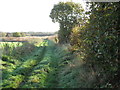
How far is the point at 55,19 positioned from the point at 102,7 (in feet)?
80.5

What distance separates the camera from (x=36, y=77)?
1077cm

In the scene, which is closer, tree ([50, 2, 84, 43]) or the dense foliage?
the dense foliage

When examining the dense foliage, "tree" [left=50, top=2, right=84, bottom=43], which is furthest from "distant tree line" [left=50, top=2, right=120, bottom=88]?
"tree" [left=50, top=2, right=84, bottom=43]

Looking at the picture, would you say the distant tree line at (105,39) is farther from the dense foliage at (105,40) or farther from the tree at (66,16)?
the tree at (66,16)

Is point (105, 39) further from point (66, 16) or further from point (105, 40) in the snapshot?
point (66, 16)

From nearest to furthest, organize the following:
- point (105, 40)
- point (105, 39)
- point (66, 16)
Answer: point (105, 39)
point (105, 40)
point (66, 16)

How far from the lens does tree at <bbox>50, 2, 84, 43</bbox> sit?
1128 inches

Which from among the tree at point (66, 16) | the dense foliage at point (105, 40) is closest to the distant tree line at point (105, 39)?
the dense foliage at point (105, 40)

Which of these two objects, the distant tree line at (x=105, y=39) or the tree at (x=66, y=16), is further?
the tree at (x=66, y=16)

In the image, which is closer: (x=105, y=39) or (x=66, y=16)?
(x=105, y=39)

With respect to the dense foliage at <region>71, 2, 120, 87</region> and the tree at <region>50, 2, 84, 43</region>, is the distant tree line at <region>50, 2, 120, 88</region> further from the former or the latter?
the tree at <region>50, 2, 84, 43</region>

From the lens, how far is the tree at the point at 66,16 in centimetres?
2866

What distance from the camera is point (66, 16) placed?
29.8 meters

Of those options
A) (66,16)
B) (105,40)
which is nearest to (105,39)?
(105,40)
